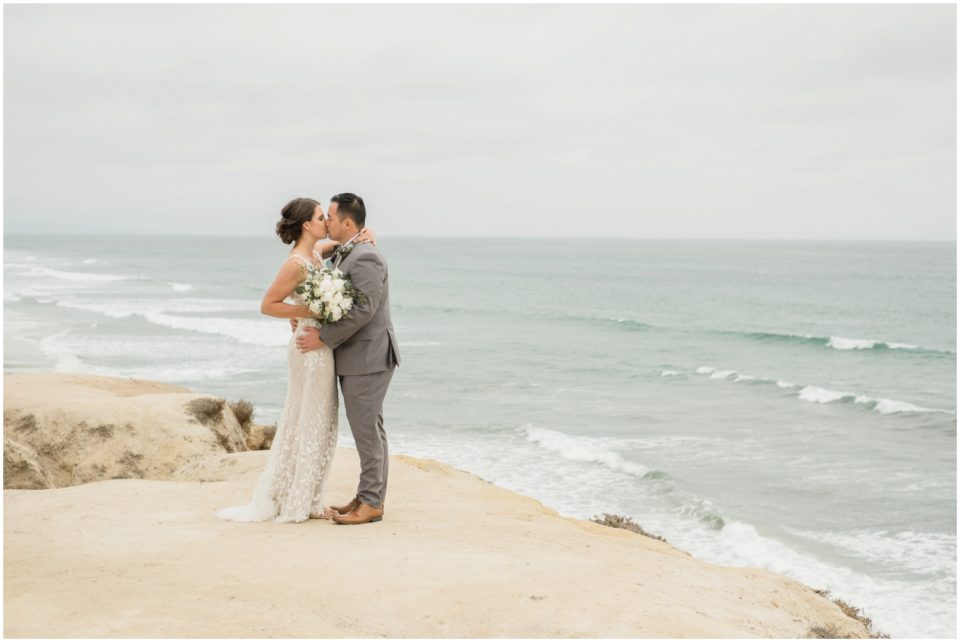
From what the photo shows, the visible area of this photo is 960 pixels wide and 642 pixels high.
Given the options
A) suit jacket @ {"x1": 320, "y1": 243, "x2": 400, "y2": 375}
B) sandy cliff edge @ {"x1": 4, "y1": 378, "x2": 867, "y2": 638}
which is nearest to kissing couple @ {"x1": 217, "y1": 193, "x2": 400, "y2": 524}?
suit jacket @ {"x1": 320, "y1": 243, "x2": 400, "y2": 375}

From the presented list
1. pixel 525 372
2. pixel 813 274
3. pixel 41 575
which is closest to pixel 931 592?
pixel 41 575

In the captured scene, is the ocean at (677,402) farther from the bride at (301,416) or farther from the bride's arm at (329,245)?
the bride's arm at (329,245)

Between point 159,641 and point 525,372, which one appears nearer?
point 159,641

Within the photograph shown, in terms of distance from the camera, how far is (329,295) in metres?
6.17

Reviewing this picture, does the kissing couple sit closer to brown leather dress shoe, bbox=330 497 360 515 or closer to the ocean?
Answer: brown leather dress shoe, bbox=330 497 360 515

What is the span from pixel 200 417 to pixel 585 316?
Answer: 4001cm

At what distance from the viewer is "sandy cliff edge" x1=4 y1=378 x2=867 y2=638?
474cm

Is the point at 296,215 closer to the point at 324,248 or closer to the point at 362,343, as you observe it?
the point at 324,248

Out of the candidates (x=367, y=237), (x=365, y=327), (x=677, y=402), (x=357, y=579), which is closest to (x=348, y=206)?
(x=367, y=237)

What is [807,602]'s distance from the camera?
254 inches

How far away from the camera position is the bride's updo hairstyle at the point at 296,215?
6582 mm

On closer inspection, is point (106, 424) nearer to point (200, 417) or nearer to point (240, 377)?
point (200, 417)

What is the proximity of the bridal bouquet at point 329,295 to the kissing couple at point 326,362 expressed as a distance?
0.4 inches

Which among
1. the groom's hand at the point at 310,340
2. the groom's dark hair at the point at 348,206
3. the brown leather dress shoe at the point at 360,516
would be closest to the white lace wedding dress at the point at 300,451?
the groom's hand at the point at 310,340
